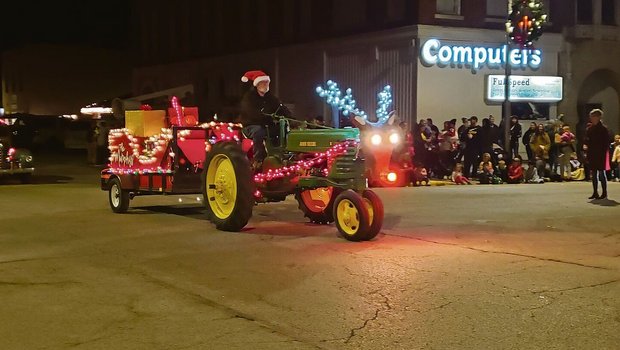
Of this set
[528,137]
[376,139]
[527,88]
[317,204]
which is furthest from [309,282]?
[527,88]

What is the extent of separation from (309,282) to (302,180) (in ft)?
10.6

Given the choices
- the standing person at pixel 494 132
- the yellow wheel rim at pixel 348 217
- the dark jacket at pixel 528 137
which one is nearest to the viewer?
the yellow wheel rim at pixel 348 217

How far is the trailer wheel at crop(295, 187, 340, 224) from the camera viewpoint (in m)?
12.2

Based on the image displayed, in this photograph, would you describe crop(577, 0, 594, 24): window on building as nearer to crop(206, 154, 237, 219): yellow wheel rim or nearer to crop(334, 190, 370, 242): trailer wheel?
crop(206, 154, 237, 219): yellow wheel rim

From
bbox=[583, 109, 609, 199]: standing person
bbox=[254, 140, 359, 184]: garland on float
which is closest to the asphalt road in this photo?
bbox=[254, 140, 359, 184]: garland on float

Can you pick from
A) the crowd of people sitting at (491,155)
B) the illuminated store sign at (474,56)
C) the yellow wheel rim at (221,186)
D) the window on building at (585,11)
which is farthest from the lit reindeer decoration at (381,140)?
the window on building at (585,11)

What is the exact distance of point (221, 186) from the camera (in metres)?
11.9

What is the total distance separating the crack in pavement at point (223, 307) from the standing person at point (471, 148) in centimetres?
1470

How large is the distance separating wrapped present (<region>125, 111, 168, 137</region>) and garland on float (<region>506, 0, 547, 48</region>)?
11224 millimetres

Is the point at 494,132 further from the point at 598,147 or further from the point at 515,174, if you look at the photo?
the point at 598,147

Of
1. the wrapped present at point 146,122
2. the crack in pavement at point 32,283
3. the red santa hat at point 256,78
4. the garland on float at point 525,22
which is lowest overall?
the crack in pavement at point 32,283

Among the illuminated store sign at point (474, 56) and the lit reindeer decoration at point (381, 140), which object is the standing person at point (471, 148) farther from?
the illuminated store sign at point (474, 56)

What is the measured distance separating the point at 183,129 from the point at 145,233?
205 centimetres

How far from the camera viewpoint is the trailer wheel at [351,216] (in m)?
10.3
